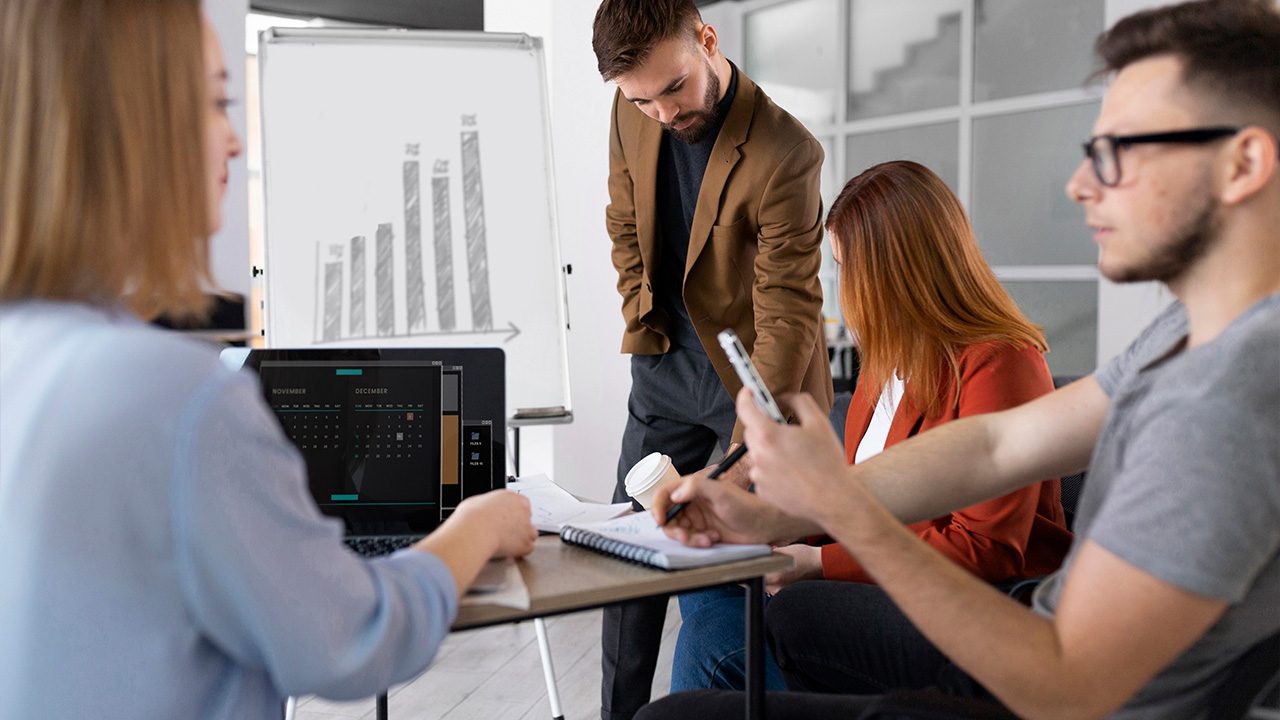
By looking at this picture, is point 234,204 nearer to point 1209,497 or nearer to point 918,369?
point 918,369

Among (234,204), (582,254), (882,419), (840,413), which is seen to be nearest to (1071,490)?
(882,419)

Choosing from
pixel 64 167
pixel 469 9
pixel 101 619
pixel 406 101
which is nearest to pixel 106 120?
pixel 64 167

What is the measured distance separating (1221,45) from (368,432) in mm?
1143

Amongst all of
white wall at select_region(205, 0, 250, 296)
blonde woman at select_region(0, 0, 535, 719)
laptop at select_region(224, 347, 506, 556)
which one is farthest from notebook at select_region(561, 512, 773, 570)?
white wall at select_region(205, 0, 250, 296)

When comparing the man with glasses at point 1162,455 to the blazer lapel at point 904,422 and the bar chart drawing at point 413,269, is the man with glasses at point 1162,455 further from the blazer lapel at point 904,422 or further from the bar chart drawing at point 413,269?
the bar chart drawing at point 413,269

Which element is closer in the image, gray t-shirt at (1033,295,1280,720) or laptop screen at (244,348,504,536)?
gray t-shirt at (1033,295,1280,720)

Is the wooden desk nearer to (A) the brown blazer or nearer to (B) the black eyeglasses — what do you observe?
(B) the black eyeglasses

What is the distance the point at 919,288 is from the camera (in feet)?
5.69

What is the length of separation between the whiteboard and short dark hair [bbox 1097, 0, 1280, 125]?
5.94 feet

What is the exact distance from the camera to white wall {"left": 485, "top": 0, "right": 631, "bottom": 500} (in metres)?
3.86

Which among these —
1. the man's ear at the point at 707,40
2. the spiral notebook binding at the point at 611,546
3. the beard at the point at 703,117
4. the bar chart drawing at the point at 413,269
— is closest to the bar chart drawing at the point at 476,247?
the bar chart drawing at the point at 413,269

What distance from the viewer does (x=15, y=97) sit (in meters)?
0.79

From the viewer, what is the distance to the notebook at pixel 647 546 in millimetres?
1252

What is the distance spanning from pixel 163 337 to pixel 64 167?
0.14m
